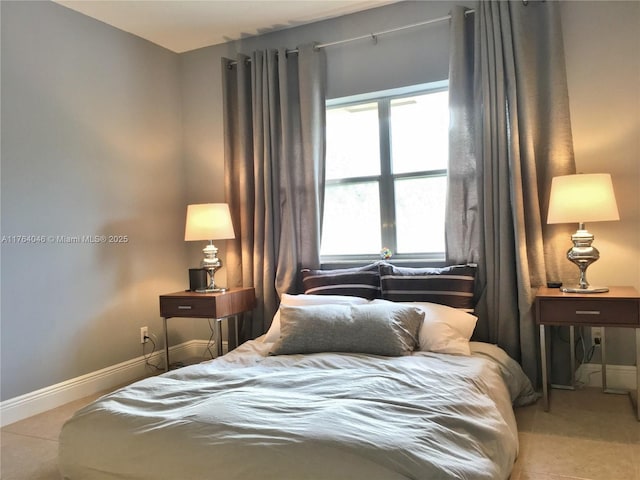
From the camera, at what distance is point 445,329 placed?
268 cm

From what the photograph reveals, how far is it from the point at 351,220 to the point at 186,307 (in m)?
1.38

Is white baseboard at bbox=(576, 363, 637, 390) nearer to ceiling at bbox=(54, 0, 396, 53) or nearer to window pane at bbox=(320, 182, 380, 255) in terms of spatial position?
window pane at bbox=(320, 182, 380, 255)

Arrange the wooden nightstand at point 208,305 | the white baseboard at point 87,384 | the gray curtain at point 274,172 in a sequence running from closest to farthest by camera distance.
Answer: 1. the white baseboard at point 87,384
2. the wooden nightstand at point 208,305
3. the gray curtain at point 274,172

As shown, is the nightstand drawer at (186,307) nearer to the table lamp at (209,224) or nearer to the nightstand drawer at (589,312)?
the table lamp at (209,224)

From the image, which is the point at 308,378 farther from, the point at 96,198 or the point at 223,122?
the point at 223,122

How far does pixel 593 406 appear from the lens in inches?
107

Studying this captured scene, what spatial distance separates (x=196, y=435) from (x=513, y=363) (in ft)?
6.21

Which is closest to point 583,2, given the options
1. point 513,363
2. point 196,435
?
point 513,363

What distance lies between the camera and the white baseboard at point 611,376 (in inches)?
115

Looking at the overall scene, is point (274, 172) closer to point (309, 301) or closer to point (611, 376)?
point (309, 301)

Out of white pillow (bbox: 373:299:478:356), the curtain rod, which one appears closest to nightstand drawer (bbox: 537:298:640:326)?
white pillow (bbox: 373:299:478:356)

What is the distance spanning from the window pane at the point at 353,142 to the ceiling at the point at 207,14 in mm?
709

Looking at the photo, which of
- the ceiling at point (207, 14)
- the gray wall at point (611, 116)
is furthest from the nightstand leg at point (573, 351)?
the ceiling at point (207, 14)

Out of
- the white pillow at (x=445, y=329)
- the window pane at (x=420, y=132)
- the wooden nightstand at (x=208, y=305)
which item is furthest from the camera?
the window pane at (x=420, y=132)
